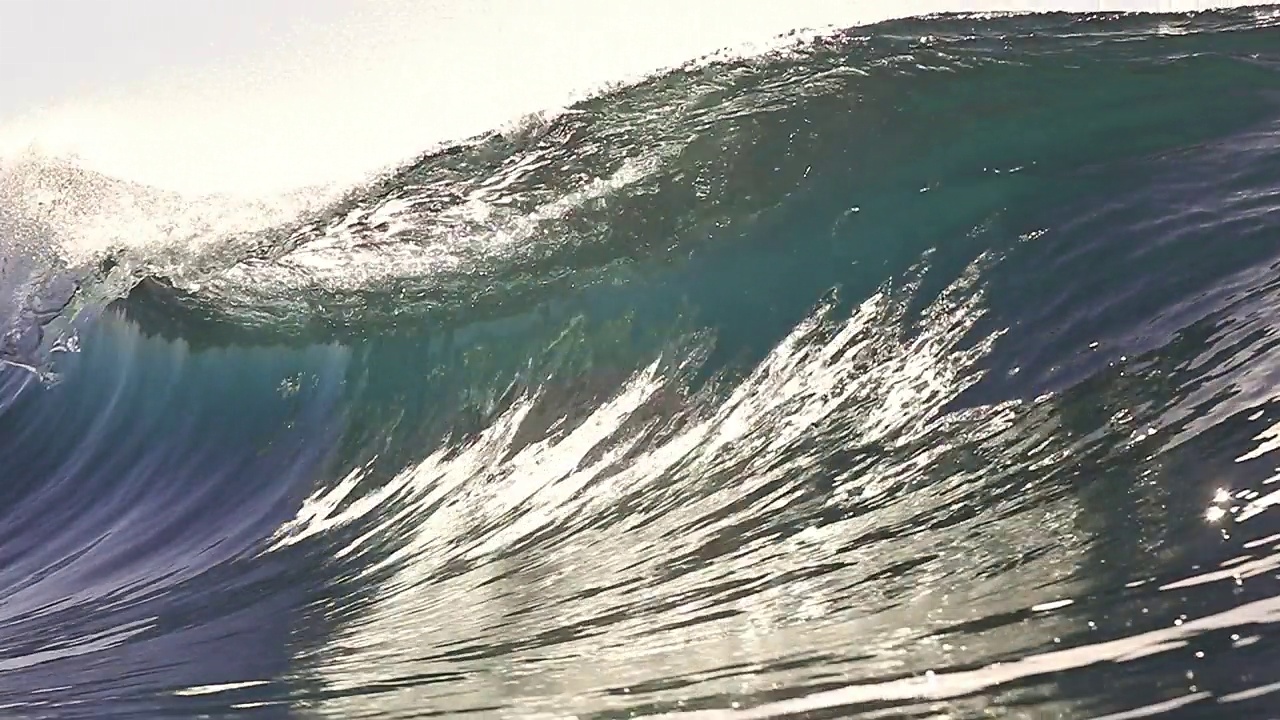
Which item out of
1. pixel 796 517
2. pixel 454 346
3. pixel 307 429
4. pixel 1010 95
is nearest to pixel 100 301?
pixel 307 429

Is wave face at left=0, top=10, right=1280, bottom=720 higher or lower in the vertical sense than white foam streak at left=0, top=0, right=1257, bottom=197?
lower

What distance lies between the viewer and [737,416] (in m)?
1.45

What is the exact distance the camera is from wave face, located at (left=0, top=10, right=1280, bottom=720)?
1.11 metres

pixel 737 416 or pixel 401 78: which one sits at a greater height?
pixel 401 78

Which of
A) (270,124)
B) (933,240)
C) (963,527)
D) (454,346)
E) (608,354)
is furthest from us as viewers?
(270,124)

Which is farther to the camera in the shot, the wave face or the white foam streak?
the white foam streak

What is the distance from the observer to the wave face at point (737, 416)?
3.64 ft

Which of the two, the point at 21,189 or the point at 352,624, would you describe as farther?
A: the point at 21,189

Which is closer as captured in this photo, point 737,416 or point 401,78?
point 737,416

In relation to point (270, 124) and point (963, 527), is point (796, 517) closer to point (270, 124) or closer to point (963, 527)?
point (963, 527)

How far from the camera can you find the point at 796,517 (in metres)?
1.31

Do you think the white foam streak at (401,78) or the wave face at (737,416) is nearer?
the wave face at (737,416)

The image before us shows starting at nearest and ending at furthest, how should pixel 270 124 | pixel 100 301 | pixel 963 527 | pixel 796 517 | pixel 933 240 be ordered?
pixel 963 527 → pixel 796 517 → pixel 933 240 → pixel 270 124 → pixel 100 301

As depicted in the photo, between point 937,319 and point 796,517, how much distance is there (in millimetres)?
384
